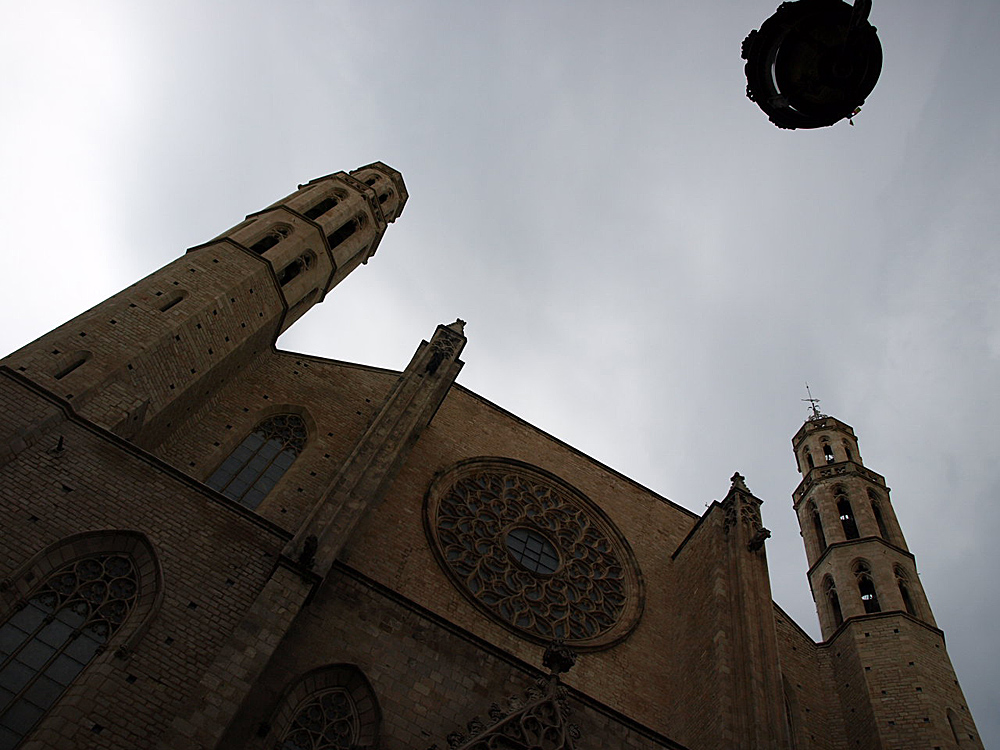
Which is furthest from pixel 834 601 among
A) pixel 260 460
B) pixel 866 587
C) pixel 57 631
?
pixel 57 631

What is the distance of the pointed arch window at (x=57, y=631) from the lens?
20.4 feet

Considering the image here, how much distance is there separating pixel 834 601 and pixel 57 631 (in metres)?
14.8

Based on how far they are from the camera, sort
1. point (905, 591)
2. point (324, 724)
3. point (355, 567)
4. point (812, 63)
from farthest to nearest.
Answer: point (905, 591), point (355, 567), point (324, 724), point (812, 63)

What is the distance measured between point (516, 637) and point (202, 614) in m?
5.19

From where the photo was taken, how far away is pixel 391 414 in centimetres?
1046

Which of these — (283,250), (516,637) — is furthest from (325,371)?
(516,637)

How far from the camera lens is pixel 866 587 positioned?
50.6 feet

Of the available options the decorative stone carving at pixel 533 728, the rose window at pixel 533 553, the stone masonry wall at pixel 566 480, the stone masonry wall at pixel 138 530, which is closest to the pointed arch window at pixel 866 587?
the stone masonry wall at pixel 566 480

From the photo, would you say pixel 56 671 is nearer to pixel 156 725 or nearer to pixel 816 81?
pixel 156 725

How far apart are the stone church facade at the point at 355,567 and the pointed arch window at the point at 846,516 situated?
0.19 feet

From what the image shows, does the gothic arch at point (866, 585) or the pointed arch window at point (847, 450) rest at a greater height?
the pointed arch window at point (847, 450)

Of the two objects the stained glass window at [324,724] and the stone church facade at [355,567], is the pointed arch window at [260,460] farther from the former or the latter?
the stained glass window at [324,724]

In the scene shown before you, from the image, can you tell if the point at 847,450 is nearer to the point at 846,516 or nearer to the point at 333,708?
the point at 846,516

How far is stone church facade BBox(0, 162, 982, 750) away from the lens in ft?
22.5
